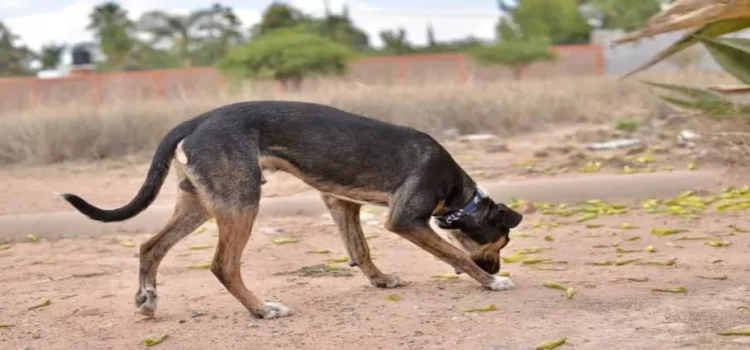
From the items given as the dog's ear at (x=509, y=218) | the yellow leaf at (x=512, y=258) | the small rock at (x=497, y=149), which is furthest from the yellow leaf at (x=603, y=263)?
the small rock at (x=497, y=149)

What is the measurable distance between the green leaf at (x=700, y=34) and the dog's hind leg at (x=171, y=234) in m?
2.79

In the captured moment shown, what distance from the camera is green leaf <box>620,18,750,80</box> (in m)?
6.59

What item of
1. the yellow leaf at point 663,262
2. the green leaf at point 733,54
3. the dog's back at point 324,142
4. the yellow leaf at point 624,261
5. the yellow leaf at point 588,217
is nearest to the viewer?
the dog's back at point 324,142

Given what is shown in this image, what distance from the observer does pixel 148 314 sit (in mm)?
5418

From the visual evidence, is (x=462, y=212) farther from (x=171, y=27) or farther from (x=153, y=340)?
(x=171, y=27)

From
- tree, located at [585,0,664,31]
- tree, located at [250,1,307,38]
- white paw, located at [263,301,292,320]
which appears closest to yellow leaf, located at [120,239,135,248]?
white paw, located at [263,301,292,320]

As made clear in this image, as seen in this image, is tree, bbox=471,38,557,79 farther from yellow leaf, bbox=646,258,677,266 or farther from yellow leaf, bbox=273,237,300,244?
yellow leaf, bbox=646,258,677,266

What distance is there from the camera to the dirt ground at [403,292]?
485 centimetres

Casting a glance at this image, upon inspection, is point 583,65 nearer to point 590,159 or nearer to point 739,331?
point 590,159

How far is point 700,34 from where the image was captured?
22.6ft

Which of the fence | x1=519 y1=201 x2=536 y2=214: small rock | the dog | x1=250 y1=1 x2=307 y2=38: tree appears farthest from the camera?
x1=250 y1=1 x2=307 y2=38: tree

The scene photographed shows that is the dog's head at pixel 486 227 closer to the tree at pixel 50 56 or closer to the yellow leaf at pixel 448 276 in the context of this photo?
the yellow leaf at pixel 448 276

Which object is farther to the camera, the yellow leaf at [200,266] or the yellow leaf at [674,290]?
the yellow leaf at [200,266]

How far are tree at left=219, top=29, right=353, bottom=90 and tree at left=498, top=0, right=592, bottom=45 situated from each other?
17.1m
